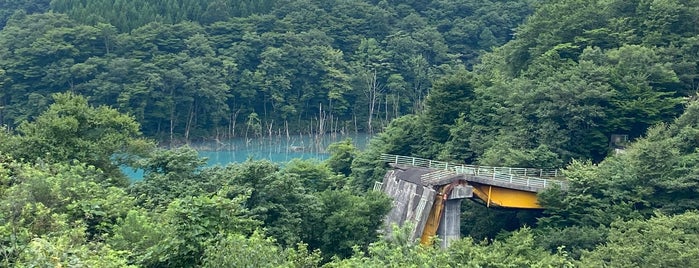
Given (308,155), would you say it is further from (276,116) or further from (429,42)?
(429,42)

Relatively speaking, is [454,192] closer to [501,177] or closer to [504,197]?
[501,177]

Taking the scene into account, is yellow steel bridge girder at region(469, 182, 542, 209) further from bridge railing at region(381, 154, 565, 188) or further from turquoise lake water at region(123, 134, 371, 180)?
turquoise lake water at region(123, 134, 371, 180)

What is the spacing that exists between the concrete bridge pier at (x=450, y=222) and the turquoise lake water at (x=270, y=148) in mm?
22382

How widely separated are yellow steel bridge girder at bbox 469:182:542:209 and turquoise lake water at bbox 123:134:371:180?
875 inches

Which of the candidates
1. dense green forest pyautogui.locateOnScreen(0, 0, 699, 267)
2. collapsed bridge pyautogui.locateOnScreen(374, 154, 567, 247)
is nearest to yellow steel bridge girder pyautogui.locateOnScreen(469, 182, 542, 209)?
collapsed bridge pyautogui.locateOnScreen(374, 154, 567, 247)

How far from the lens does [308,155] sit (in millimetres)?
44656

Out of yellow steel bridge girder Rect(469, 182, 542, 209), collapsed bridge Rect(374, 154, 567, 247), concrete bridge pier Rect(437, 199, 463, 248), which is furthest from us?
yellow steel bridge girder Rect(469, 182, 542, 209)

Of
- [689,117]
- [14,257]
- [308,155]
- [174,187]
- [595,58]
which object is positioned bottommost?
[308,155]

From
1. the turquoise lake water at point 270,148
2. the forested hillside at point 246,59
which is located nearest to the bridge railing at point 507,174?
the turquoise lake water at point 270,148

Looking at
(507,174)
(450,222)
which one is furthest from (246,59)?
(507,174)

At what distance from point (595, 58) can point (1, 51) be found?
38.7 metres

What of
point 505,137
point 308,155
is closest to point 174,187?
point 505,137

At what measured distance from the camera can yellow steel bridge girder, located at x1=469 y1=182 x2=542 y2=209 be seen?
835 inches

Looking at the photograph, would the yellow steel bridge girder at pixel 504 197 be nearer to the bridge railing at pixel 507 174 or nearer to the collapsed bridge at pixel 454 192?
the collapsed bridge at pixel 454 192
